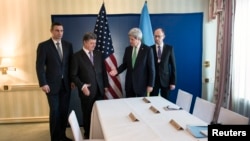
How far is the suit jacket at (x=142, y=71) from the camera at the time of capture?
3.46 metres

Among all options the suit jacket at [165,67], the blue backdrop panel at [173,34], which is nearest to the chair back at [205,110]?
→ the suit jacket at [165,67]

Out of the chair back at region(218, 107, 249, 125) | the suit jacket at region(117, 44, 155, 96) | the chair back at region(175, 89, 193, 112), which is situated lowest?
the chair back at region(175, 89, 193, 112)

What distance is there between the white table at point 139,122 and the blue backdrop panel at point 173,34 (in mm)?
1663

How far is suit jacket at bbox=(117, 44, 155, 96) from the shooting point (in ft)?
11.4

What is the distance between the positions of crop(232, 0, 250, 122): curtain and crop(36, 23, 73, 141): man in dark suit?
243cm

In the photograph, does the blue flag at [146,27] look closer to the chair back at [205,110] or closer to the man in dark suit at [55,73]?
the man in dark suit at [55,73]

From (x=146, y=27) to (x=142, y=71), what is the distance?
1053 mm

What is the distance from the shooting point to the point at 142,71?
3.48 m

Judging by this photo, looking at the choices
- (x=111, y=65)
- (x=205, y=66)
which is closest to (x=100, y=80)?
(x=111, y=65)

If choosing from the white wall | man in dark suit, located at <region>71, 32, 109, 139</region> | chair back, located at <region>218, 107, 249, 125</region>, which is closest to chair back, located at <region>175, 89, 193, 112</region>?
chair back, located at <region>218, 107, 249, 125</region>

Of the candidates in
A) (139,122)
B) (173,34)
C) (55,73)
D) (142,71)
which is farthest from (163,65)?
(139,122)

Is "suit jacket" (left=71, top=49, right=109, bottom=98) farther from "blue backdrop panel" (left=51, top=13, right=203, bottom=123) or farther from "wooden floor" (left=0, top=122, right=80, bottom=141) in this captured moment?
"blue backdrop panel" (left=51, top=13, right=203, bottom=123)

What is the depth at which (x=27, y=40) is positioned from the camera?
452cm

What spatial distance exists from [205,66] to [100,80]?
222 cm
